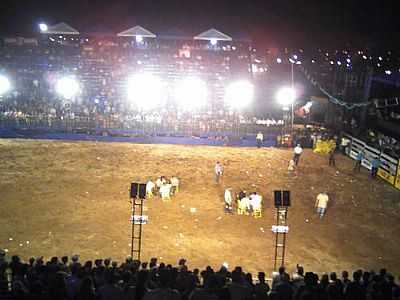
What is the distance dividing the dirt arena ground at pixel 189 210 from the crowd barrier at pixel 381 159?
63 centimetres

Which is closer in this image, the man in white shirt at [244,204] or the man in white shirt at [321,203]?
the man in white shirt at [321,203]

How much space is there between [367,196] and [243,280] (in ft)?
44.9

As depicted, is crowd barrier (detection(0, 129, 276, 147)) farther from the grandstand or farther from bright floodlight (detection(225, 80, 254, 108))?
bright floodlight (detection(225, 80, 254, 108))

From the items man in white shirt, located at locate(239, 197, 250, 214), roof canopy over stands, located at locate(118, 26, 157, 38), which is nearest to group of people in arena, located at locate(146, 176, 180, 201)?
man in white shirt, located at locate(239, 197, 250, 214)

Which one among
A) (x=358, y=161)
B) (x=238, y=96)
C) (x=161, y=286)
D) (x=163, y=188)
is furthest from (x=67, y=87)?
(x=161, y=286)

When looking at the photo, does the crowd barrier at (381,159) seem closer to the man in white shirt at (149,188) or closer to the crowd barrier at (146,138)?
the crowd barrier at (146,138)

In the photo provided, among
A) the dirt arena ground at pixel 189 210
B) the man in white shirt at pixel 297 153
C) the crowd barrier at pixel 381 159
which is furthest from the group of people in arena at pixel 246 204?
the crowd barrier at pixel 381 159

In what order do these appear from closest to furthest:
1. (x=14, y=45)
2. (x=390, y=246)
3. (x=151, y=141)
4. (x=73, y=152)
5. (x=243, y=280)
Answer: (x=243, y=280) < (x=390, y=246) < (x=73, y=152) < (x=151, y=141) < (x=14, y=45)

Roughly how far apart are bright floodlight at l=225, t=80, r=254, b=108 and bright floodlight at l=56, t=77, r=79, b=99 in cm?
1158

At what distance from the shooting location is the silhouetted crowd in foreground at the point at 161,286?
25.3ft

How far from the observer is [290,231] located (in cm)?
1648

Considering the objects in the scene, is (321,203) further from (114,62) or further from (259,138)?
(114,62)

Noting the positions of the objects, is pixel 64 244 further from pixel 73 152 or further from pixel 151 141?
pixel 151 141

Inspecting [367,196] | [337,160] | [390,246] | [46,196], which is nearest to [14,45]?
[46,196]
